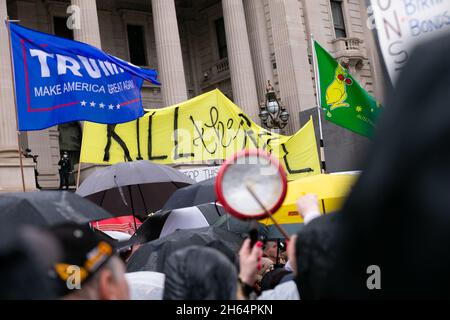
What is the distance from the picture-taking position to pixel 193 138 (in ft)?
43.8

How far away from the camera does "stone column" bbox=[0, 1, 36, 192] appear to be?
21500mm

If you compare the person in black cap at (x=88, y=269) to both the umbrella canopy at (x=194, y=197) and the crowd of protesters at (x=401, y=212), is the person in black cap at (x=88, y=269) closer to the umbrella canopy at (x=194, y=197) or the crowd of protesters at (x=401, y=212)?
the crowd of protesters at (x=401, y=212)

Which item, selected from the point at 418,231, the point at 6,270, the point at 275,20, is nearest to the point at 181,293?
the point at 6,270

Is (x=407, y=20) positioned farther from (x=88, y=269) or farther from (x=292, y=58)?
(x=292, y=58)

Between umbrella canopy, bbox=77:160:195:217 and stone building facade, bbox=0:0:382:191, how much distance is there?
13.6 m

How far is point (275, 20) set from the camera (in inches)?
1247

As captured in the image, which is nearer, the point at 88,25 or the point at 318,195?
the point at 318,195

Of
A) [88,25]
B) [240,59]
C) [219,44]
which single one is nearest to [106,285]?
[88,25]

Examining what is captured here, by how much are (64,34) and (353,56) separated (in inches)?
547

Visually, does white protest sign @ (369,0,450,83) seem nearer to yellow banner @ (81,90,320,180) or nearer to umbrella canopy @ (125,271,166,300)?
umbrella canopy @ (125,271,166,300)

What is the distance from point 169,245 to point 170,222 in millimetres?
3037

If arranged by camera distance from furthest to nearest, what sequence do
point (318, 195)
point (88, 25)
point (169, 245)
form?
point (88, 25) < point (318, 195) < point (169, 245)

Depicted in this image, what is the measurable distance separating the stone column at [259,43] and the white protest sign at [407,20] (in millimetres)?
26594

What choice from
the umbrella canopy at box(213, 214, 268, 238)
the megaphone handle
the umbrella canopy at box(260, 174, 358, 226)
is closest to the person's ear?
the megaphone handle
